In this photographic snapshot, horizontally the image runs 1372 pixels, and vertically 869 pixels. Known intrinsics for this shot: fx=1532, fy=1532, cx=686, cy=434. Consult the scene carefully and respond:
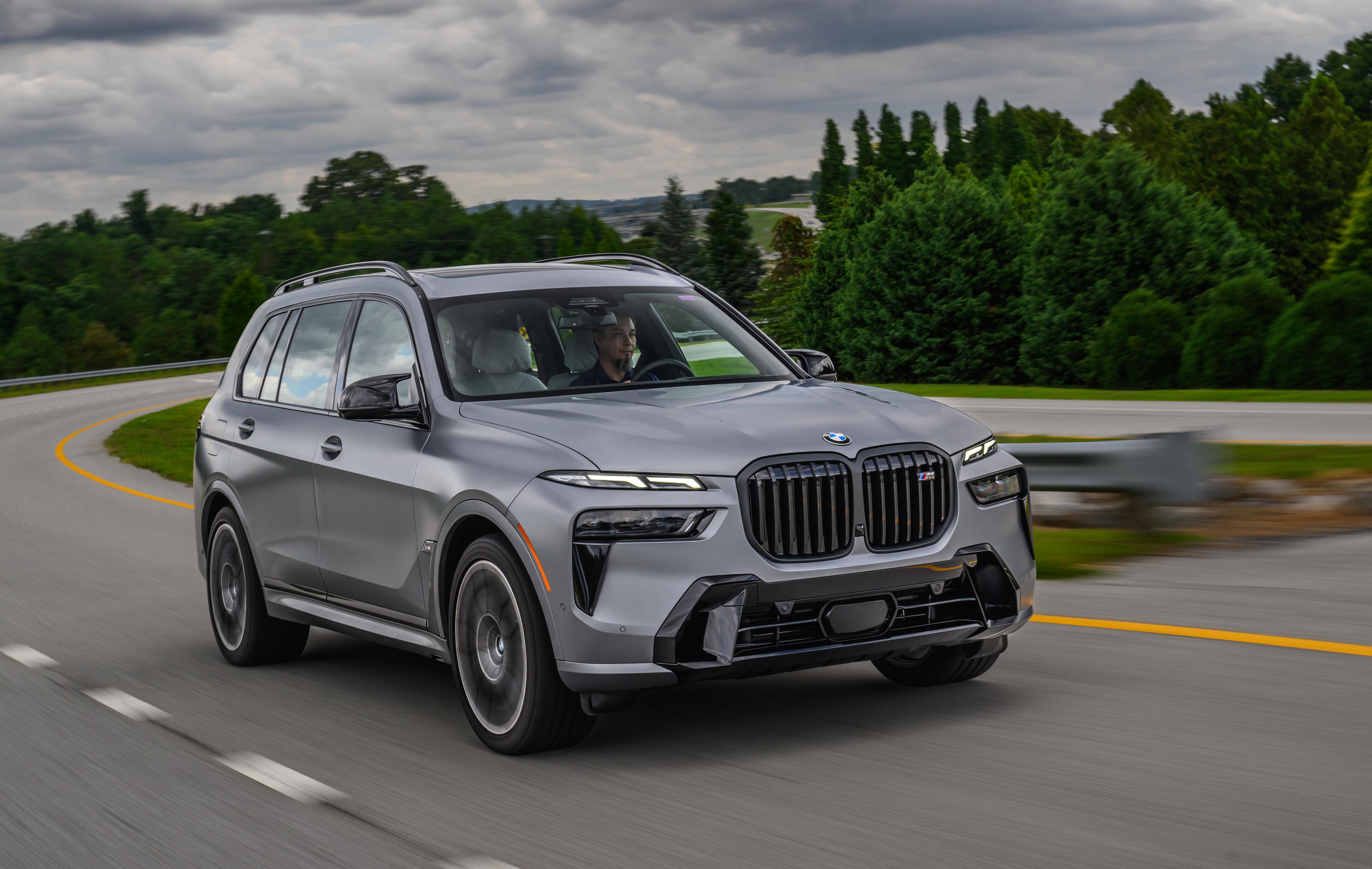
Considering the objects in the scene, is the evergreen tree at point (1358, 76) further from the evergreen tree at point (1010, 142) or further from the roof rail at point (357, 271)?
the roof rail at point (357, 271)

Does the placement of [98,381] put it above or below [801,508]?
below

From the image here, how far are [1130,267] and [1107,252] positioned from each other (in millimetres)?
1031

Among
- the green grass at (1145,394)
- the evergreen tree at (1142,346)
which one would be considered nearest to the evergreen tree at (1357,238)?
the evergreen tree at (1142,346)

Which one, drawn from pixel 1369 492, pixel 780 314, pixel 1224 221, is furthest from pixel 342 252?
pixel 1369 492

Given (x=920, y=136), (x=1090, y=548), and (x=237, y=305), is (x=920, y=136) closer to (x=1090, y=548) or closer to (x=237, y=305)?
Answer: (x=237, y=305)

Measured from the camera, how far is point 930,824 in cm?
446

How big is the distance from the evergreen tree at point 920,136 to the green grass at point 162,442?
106 m

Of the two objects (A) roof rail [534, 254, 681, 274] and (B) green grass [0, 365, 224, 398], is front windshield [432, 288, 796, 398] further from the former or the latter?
(B) green grass [0, 365, 224, 398]

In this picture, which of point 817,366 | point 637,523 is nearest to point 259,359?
point 817,366

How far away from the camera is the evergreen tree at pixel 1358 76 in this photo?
127625 mm

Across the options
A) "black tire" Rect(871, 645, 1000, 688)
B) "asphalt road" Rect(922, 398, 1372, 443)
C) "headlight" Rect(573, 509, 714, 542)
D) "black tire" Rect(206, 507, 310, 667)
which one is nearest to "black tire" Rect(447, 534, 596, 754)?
"headlight" Rect(573, 509, 714, 542)

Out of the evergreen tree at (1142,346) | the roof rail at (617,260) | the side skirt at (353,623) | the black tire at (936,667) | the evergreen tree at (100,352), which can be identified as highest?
the roof rail at (617,260)

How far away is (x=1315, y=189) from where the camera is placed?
80812 mm

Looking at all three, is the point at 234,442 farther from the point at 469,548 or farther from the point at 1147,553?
the point at 1147,553
